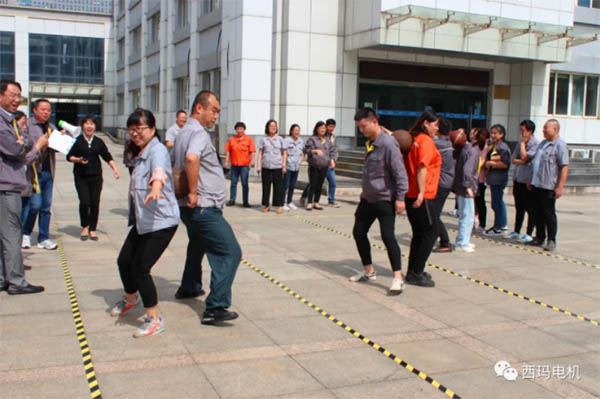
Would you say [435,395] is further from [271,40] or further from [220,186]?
[271,40]

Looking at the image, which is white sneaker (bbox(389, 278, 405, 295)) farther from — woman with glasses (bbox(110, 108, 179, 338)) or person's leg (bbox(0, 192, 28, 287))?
person's leg (bbox(0, 192, 28, 287))

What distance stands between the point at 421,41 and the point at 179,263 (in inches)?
618

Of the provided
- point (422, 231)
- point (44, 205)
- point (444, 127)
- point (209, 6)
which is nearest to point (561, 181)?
point (444, 127)

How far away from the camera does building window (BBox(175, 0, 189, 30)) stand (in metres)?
27.6

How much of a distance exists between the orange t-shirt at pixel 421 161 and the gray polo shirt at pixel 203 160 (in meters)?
2.38

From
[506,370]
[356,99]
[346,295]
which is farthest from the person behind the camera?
[356,99]

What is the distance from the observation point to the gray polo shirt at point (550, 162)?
8.66 meters

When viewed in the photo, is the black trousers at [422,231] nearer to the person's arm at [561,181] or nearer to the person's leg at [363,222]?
the person's leg at [363,222]

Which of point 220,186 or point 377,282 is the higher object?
point 220,186

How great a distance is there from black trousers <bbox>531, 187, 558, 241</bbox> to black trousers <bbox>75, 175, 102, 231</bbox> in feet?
21.4

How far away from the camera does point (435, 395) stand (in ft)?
12.5

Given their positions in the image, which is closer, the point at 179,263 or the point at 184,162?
the point at 184,162

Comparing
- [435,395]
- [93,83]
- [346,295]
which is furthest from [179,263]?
[93,83]

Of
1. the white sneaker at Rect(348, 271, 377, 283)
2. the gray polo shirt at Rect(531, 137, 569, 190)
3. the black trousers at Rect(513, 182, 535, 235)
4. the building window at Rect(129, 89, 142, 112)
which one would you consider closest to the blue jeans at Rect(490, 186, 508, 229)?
the black trousers at Rect(513, 182, 535, 235)
